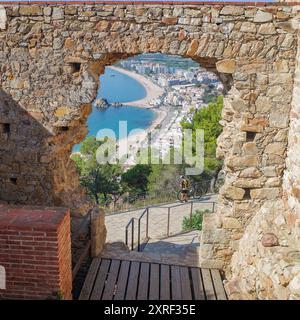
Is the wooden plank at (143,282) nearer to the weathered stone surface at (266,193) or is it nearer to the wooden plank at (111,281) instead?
the wooden plank at (111,281)

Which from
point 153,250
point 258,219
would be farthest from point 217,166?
point 258,219

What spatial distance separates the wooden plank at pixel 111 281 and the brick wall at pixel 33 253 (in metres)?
1.39

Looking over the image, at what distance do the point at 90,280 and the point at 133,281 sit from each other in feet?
2.29

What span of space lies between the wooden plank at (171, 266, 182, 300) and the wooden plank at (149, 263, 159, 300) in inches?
10.0

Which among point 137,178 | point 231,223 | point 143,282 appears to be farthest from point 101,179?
point 231,223

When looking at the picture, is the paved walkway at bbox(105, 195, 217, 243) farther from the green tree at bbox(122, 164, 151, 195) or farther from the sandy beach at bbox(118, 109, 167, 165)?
the sandy beach at bbox(118, 109, 167, 165)

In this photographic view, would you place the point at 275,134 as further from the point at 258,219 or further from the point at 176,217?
the point at 176,217

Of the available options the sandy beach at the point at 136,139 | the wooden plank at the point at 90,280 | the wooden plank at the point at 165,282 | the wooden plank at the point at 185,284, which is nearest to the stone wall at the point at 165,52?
the wooden plank at the point at 185,284

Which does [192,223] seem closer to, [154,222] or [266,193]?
[154,222]

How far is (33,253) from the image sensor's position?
4324 millimetres

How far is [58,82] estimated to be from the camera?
6250 mm

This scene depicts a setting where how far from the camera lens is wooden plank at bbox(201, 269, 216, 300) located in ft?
19.4

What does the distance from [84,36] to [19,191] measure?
A: 9.72 ft

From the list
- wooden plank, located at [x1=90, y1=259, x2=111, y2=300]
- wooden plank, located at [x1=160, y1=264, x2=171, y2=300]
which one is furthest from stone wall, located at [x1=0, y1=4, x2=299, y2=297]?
wooden plank, located at [x1=90, y1=259, x2=111, y2=300]
